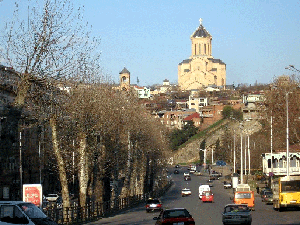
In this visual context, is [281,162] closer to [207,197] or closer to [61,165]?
[207,197]

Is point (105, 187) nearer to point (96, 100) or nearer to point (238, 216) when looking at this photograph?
point (96, 100)

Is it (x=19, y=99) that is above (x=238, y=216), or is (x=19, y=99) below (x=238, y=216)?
above

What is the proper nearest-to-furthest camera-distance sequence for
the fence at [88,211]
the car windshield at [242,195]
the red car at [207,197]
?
the fence at [88,211] < the car windshield at [242,195] < the red car at [207,197]

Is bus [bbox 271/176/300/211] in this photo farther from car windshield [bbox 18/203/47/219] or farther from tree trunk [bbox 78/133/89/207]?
car windshield [bbox 18/203/47/219]

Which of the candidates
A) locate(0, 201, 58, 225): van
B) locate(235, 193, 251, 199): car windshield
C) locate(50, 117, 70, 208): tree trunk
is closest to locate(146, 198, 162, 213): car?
locate(235, 193, 251, 199): car windshield

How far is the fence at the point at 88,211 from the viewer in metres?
33.3

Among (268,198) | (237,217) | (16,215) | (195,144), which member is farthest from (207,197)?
(195,144)

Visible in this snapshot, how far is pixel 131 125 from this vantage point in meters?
66.1

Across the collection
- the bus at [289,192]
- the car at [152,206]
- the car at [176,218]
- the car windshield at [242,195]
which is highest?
the car at [176,218]

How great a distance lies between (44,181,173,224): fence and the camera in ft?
109

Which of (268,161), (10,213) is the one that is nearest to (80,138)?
(10,213)

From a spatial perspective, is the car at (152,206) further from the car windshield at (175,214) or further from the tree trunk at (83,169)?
the car windshield at (175,214)

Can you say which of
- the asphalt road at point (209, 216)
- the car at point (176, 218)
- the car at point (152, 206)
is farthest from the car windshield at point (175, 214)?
the car at point (152, 206)

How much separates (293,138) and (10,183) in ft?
128
